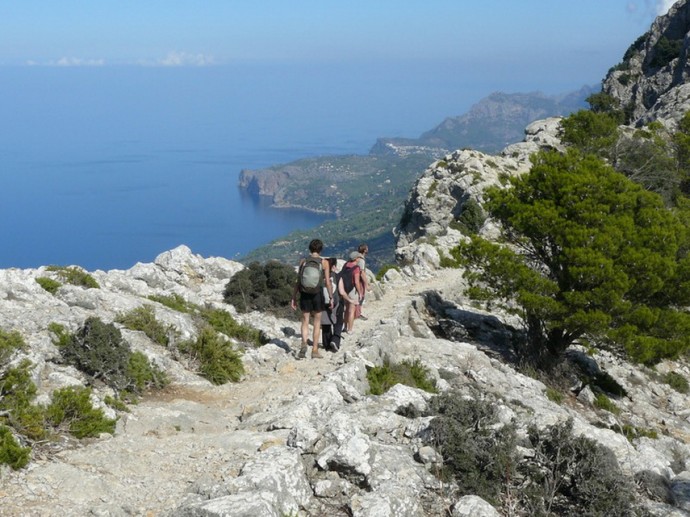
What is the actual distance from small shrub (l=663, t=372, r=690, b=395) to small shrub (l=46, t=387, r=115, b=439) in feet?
66.7

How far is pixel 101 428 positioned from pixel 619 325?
14.4 metres

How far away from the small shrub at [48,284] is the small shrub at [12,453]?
25.6 feet

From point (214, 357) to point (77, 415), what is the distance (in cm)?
469

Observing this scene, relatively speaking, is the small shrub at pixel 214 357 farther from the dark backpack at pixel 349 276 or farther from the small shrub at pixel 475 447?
the small shrub at pixel 475 447

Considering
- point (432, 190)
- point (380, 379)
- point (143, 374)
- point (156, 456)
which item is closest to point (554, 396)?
point (380, 379)

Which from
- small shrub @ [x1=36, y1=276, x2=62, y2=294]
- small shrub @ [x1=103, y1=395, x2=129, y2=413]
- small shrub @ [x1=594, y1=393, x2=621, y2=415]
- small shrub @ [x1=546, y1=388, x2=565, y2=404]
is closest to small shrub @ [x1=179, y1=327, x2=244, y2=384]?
small shrub @ [x1=103, y1=395, x2=129, y2=413]

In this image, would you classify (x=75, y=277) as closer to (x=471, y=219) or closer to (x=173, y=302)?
(x=173, y=302)

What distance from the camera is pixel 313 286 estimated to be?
13.4 metres

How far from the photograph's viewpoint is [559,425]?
8.05m

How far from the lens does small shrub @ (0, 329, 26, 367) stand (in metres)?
9.20

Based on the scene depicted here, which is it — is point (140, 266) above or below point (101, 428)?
below

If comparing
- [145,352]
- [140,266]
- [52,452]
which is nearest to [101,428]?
[52,452]

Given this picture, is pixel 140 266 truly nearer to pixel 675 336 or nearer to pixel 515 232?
pixel 515 232

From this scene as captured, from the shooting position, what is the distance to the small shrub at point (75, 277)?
15.6 meters
